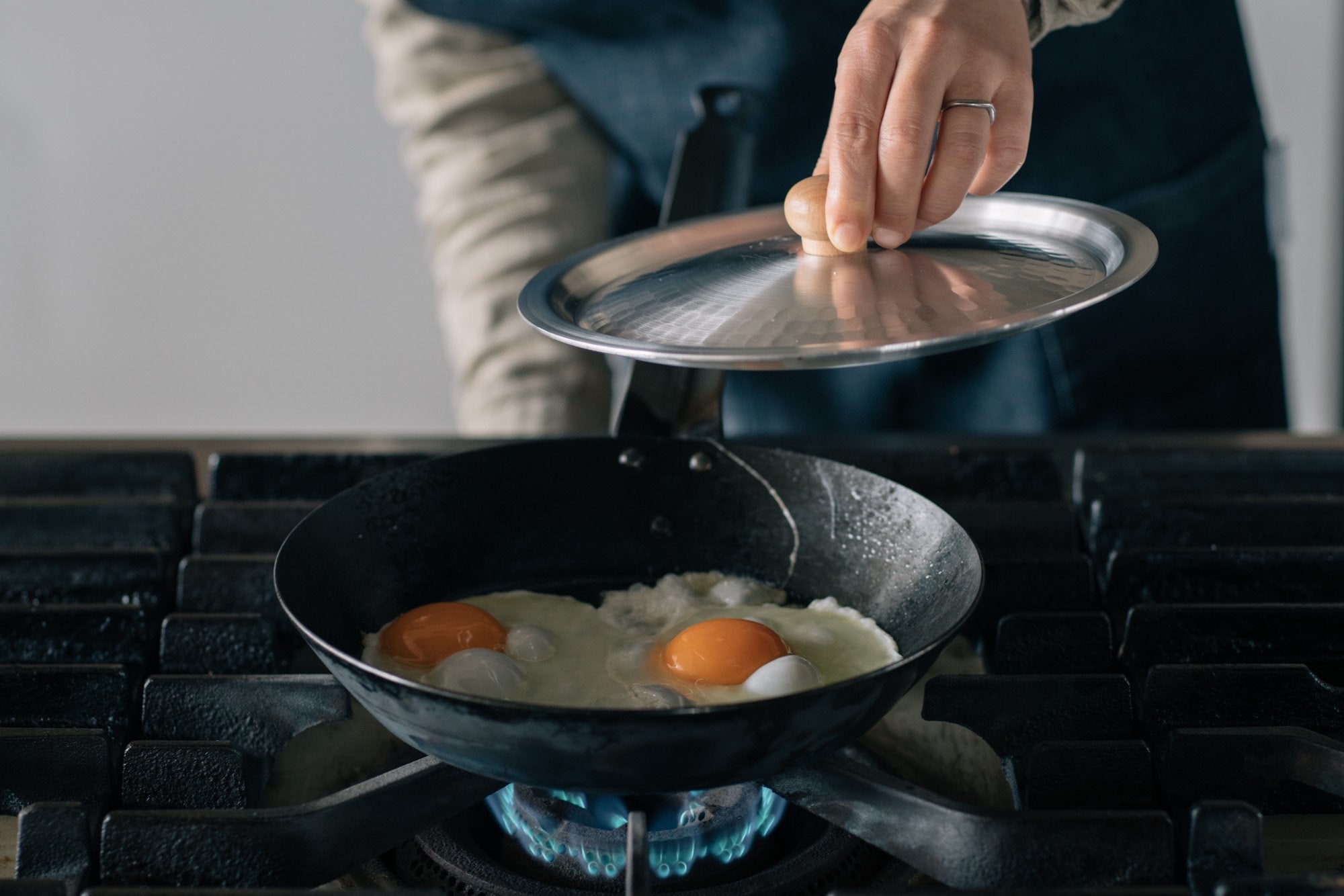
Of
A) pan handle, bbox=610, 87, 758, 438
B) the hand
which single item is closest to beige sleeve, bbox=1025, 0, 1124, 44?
the hand

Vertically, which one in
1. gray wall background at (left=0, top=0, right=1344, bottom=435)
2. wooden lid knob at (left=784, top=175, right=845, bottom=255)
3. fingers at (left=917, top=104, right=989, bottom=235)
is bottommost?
gray wall background at (left=0, top=0, right=1344, bottom=435)

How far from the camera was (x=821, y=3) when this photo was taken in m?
1.56

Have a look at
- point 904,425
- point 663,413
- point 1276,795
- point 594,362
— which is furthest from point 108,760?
point 904,425

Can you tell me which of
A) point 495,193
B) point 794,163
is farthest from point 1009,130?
point 495,193

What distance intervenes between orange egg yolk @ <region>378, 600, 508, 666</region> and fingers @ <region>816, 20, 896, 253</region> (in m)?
0.43

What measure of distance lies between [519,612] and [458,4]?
98 cm

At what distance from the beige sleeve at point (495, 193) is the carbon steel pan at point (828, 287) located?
0.55 m

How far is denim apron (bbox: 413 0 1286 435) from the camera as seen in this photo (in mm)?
1592

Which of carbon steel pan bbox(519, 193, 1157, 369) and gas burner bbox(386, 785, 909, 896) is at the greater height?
carbon steel pan bbox(519, 193, 1157, 369)

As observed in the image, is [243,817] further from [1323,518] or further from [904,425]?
[904,425]

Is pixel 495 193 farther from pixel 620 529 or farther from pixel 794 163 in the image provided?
pixel 620 529

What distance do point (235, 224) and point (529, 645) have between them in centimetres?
231

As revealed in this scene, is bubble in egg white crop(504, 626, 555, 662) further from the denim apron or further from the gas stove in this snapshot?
the denim apron

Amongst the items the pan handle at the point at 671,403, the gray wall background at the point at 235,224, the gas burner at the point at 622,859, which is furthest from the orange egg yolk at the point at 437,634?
the gray wall background at the point at 235,224
